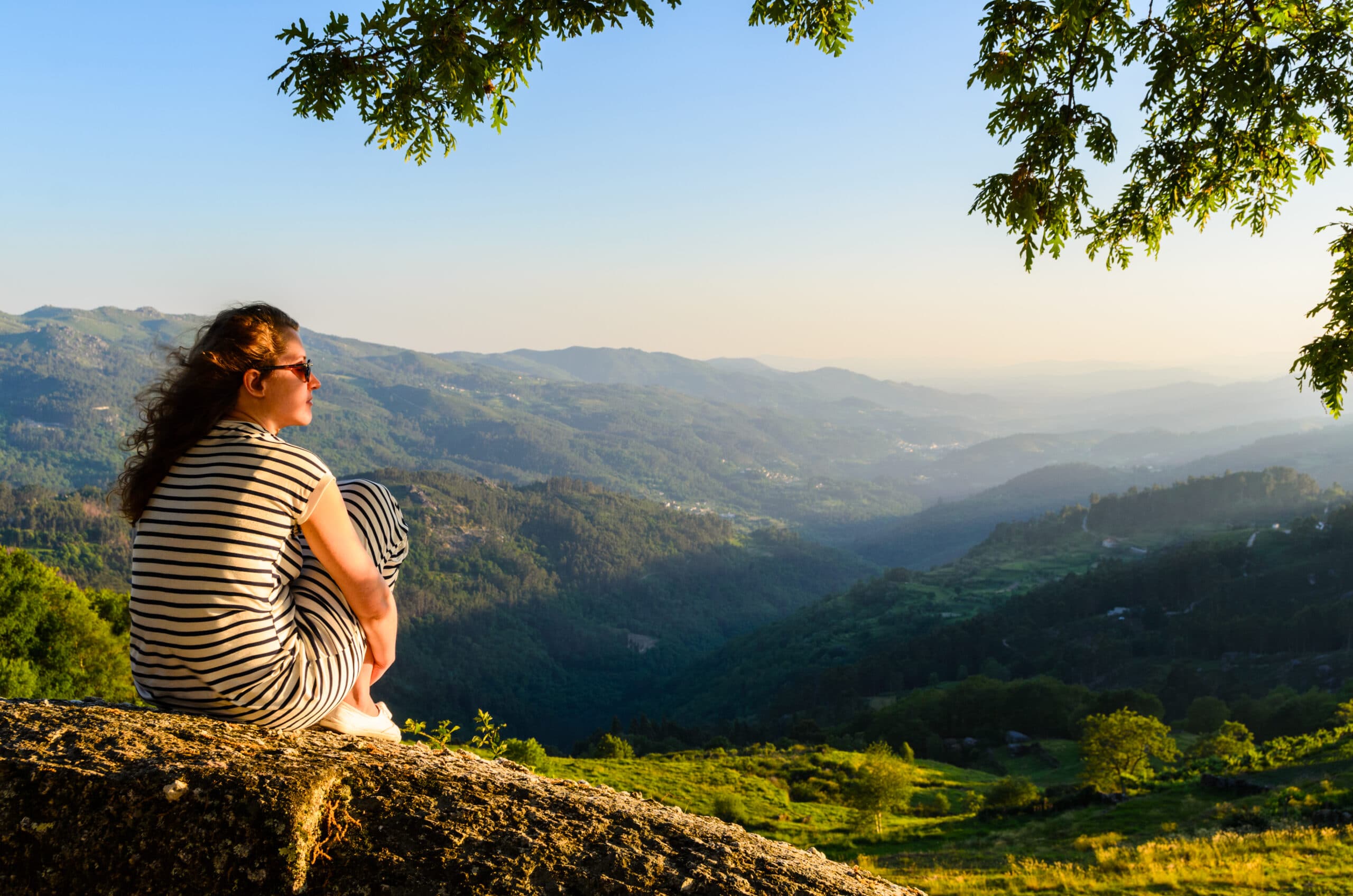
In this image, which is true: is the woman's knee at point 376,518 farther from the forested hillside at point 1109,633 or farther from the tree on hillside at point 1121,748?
the forested hillside at point 1109,633

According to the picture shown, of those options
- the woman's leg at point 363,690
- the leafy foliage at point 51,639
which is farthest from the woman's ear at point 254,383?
the leafy foliage at point 51,639

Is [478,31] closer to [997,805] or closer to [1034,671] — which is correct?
[997,805]

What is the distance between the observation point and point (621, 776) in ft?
167

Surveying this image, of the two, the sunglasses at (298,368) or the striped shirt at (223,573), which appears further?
the sunglasses at (298,368)

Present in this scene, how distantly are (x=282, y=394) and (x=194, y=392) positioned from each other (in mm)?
337

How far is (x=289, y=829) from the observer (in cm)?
242

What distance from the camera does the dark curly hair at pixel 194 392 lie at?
10.3 feet

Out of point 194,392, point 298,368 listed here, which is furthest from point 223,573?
point 298,368

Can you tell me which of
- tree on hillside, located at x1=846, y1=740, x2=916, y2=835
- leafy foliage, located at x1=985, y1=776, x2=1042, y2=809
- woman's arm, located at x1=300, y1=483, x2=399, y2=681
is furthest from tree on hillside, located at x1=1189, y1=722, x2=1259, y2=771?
woman's arm, located at x1=300, y1=483, x2=399, y2=681

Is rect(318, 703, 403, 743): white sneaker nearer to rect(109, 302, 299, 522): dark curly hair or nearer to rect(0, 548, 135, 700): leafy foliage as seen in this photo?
rect(109, 302, 299, 522): dark curly hair

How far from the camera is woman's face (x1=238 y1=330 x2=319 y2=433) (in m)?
3.29

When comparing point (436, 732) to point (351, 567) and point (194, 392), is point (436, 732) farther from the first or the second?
point (194, 392)

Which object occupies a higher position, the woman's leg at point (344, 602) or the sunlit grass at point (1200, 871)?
the woman's leg at point (344, 602)

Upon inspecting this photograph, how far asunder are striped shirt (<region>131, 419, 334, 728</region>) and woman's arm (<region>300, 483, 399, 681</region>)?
68 mm
